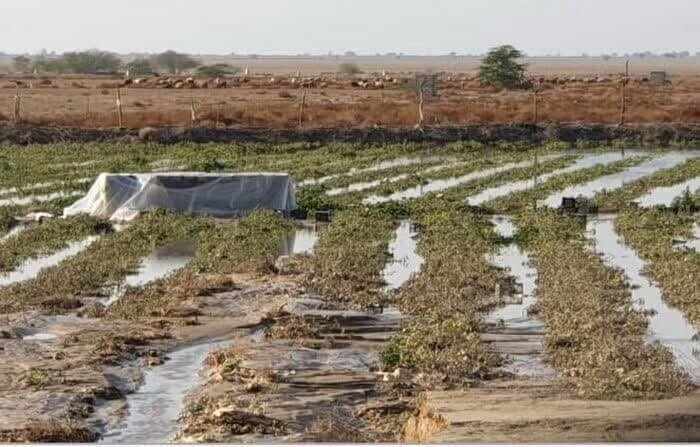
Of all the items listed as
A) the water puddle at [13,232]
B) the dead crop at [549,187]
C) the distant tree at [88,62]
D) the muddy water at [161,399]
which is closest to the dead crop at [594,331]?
the muddy water at [161,399]

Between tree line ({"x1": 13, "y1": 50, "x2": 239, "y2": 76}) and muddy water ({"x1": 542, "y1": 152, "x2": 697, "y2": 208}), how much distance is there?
191 ft

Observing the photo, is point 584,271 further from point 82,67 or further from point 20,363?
point 82,67

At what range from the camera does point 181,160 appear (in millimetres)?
29375

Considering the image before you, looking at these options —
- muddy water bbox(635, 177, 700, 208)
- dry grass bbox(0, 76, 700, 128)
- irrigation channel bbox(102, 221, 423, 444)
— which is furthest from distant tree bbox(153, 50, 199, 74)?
irrigation channel bbox(102, 221, 423, 444)

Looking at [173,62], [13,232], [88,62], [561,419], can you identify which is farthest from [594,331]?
[173,62]

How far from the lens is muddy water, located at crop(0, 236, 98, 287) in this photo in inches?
634

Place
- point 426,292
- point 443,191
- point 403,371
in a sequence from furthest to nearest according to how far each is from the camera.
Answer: point 443,191, point 426,292, point 403,371

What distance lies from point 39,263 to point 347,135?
1728 cm

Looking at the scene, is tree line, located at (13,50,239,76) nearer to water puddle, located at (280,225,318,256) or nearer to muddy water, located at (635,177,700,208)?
muddy water, located at (635,177,700,208)

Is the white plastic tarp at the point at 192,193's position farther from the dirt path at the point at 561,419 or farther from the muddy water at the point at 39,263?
the dirt path at the point at 561,419

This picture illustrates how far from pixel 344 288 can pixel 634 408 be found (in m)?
5.92

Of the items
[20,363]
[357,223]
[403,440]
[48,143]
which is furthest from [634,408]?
A: [48,143]

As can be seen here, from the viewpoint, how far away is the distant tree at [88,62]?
9181 centimetres

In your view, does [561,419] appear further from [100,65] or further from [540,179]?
[100,65]
